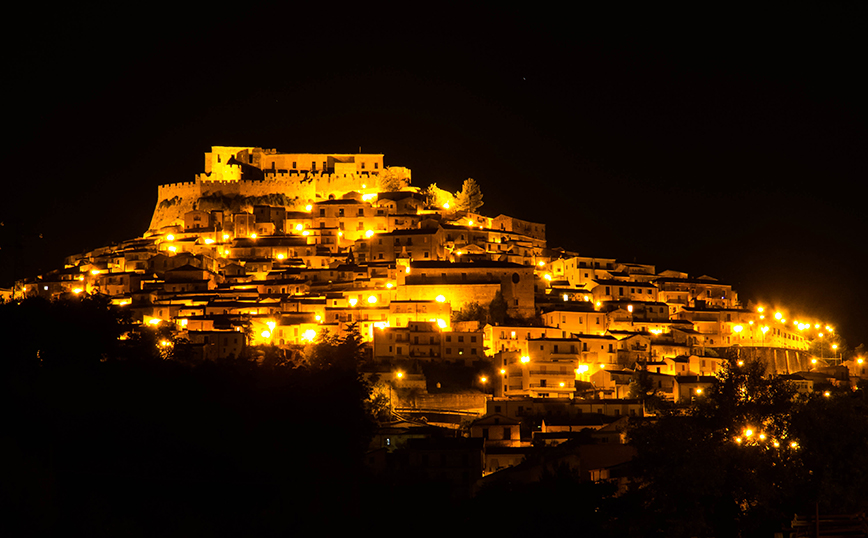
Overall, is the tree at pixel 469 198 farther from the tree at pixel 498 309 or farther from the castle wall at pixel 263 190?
the tree at pixel 498 309

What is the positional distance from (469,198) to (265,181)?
13.3m

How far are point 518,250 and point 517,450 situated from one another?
25.4 metres

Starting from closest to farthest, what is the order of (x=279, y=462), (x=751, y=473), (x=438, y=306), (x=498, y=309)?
(x=279, y=462), (x=751, y=473), (x=438, y=306), (x=498, y=309)

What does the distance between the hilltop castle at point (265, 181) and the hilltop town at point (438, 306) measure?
167 mm

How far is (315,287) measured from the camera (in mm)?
48375

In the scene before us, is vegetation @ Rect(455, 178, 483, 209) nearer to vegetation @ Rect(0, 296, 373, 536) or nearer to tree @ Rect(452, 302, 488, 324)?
tree @ Rect(452, 302, 488, 324)

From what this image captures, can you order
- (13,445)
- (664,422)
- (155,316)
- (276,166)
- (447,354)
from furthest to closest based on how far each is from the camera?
(276,166) → (155,316) → (447,354) → (664,422) → (13,445)

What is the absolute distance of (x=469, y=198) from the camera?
Answer: 6550 centimetres

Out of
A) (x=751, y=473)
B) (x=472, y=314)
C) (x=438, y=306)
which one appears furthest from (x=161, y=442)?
(x=472, y=314)

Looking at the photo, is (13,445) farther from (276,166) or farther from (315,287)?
(276,166)

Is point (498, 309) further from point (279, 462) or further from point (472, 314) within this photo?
point (279, 462)

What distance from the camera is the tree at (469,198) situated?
65062 mm

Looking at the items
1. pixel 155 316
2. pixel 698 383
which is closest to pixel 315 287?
pixel 155 316

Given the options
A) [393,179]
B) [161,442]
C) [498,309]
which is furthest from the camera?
[393,179]
